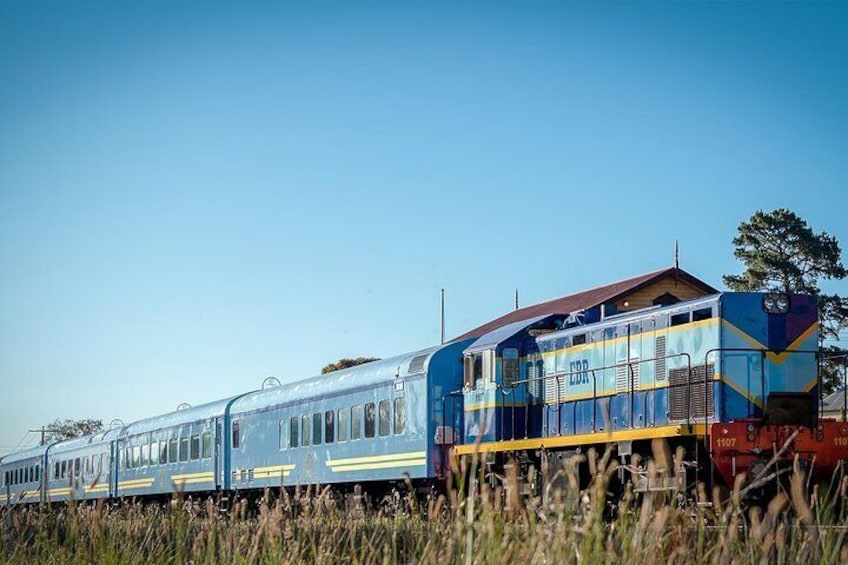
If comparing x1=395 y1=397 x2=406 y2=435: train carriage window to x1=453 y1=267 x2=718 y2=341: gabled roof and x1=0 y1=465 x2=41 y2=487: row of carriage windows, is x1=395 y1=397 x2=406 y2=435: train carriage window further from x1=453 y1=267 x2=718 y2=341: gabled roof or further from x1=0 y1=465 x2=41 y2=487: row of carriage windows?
x1=0 y1=465 x2=41 y2=487: row of carriage windows

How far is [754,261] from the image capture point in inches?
1922

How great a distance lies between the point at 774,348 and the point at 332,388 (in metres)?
11.0

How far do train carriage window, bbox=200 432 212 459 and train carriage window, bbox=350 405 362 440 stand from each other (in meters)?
8.81

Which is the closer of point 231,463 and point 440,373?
point 440,373

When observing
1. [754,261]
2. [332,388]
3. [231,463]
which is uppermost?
[754,261]

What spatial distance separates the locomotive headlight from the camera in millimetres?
15852

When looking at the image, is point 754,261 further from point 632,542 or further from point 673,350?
point 632,542

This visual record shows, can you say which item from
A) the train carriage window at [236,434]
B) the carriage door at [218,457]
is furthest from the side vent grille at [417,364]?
the carriage door at [218,457]

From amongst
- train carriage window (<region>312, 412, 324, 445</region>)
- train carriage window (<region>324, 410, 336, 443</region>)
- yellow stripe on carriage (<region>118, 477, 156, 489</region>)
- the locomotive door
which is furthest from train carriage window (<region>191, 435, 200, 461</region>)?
the locomotive door

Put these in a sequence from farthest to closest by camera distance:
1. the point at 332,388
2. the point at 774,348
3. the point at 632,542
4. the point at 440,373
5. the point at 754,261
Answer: the point at 754,261 < the point at 332,388 < the point at 440,373 < the point at 774,348 < the point at 632,542

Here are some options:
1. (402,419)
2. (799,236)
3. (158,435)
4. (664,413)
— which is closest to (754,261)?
(799,236)

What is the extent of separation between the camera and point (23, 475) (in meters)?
49.3

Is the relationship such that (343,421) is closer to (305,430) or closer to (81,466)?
(305,430)

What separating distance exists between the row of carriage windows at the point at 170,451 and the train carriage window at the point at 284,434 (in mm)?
4848
